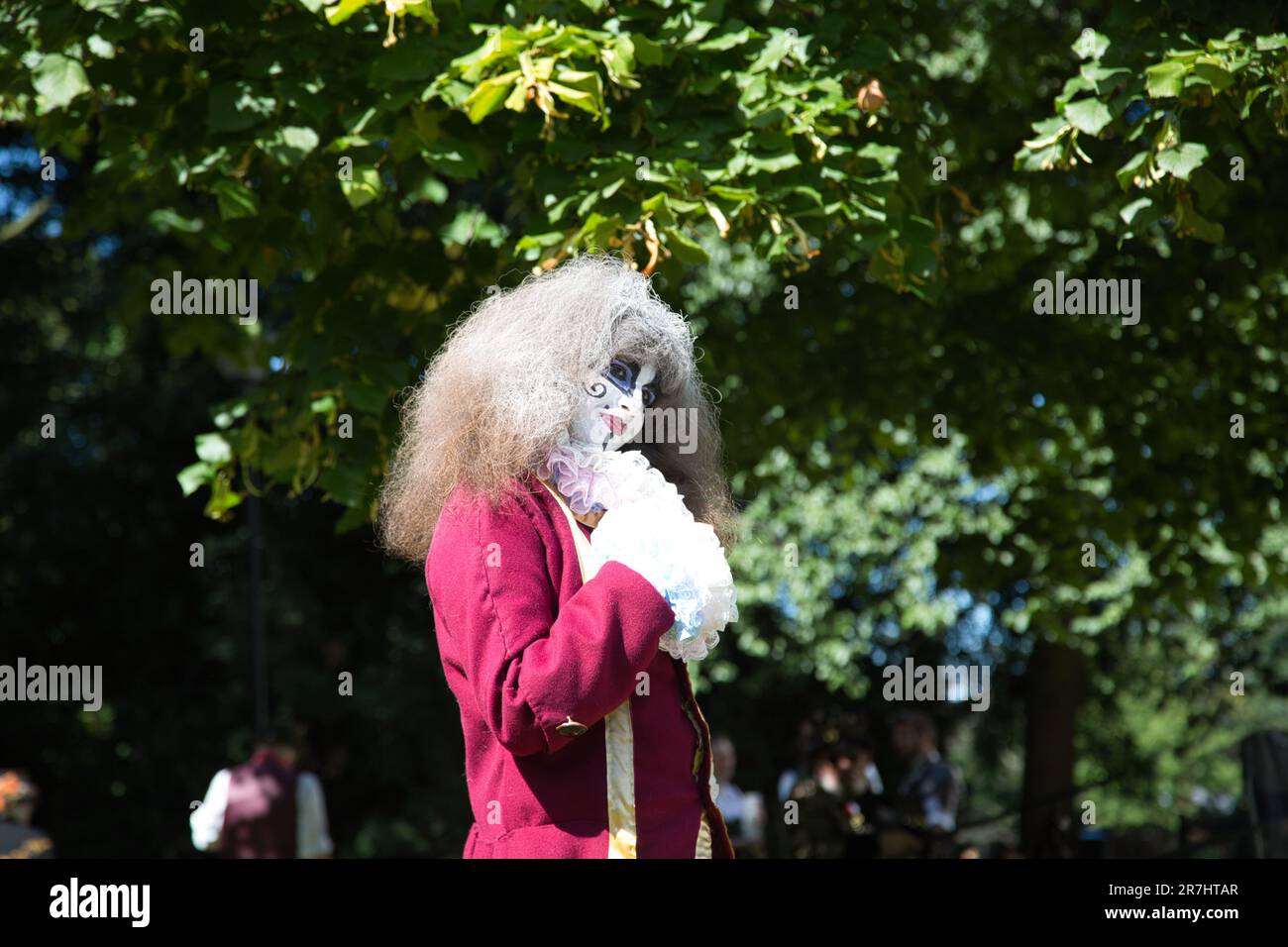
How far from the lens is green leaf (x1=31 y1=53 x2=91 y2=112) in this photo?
12.9ft

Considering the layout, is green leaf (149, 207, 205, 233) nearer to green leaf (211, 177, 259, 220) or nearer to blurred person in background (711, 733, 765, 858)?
green leaf (211, 177, 259, 220)

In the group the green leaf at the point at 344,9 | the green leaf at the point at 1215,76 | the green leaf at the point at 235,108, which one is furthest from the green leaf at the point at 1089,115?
the green leaf at the point at 235,108

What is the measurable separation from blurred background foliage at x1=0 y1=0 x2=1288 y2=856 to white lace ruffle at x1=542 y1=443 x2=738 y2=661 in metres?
1.34

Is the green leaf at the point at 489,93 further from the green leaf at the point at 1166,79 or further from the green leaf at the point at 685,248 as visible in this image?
the green leaf at the point at 1166,79

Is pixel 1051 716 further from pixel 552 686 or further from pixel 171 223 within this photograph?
pixel 552 686

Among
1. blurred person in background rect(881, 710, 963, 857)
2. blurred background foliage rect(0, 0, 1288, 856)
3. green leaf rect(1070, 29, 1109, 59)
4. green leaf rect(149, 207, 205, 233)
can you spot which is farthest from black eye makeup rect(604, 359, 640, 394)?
blurred person in background rect(881, 710, 963, 857)

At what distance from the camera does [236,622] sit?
45.0 ft

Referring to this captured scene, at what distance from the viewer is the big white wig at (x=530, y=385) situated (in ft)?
7.95

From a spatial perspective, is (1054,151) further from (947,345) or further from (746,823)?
(746,823)

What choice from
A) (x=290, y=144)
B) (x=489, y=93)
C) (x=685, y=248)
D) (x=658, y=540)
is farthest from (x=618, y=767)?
(x=290, y=144)

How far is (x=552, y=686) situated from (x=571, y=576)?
26cm

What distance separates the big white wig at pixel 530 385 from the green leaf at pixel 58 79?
177 centimetres

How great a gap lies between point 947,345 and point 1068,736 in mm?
4952
